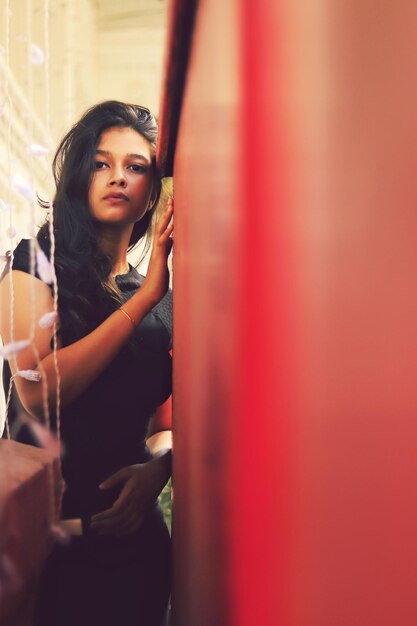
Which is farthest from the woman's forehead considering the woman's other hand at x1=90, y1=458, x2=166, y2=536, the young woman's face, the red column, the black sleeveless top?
the red column

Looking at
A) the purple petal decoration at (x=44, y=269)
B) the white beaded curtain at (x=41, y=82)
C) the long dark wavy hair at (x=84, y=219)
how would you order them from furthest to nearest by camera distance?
1. the white beaded curtain at (x=41, y=82)
2. the long dark wavy hair at (x=84, y=219)
3. the purple petal decoration at (x=44, y=269)

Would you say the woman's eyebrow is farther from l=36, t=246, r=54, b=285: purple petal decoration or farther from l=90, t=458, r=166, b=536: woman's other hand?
l=90, t=458, r=166, b=536: woman's other hand

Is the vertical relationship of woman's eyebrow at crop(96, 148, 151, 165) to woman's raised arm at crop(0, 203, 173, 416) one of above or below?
above

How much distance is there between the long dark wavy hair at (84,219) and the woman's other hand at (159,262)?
15cm

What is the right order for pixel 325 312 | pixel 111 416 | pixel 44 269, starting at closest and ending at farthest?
1. pixel 325 312
2. pixel 44 269
3. pixel 111 416

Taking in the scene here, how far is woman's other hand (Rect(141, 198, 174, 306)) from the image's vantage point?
2.52 ft

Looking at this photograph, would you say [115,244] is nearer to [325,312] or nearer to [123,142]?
[123,142]

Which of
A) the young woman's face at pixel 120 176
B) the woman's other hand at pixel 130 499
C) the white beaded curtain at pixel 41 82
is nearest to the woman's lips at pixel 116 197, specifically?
the young woman's face at pixel 120 176

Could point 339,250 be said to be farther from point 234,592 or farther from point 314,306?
point 234,592

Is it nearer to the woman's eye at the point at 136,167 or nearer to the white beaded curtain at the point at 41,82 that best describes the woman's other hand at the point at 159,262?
the woman's eye at the point at 136,167

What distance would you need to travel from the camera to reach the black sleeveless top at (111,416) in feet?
2.60

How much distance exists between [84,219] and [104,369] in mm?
306

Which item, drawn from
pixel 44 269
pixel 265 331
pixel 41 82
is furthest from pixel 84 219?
pixel 41 82

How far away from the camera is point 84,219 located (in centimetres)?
94
